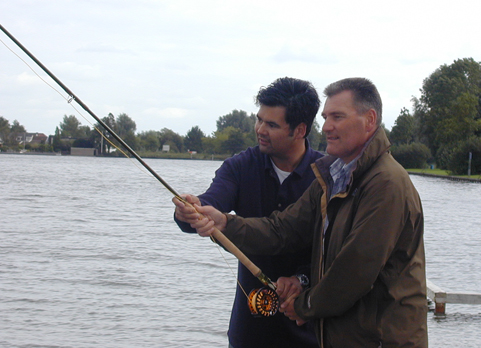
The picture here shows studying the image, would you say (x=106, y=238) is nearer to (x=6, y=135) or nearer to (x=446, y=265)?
(x=446, y=265)

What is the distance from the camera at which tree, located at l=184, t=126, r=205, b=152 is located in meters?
139

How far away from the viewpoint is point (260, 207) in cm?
336

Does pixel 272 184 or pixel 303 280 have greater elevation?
pixel 272 184

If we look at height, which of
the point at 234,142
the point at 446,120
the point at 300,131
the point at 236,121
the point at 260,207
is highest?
the point at 236,121

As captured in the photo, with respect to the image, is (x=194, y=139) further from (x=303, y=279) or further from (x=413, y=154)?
(x=303, y=279)

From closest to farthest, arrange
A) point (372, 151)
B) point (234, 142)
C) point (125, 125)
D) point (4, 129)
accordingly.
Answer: point (372, 151)
point (234, 142)
point (125, 125)
point (4, 129)

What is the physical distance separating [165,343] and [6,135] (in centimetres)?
13396

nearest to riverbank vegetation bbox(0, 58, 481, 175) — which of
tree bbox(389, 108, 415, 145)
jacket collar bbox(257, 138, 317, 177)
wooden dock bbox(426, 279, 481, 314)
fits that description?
tree bbox(389, 108, 415, 145)

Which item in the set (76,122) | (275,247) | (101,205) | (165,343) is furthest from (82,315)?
(76,122)

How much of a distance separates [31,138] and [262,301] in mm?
155636

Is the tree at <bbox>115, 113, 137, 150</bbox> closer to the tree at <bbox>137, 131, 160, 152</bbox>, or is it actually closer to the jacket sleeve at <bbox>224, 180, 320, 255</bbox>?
the tree at <bbox>137, 131, 160, 152</bbox>

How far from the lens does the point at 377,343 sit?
2.39m

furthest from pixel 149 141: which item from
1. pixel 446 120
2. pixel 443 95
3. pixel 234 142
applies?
pixel 446 120

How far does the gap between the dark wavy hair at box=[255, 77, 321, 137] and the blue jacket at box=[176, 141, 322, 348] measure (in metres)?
0.23
